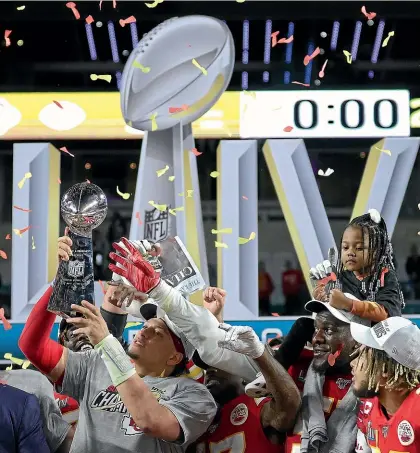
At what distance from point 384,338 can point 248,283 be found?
1.24 metres

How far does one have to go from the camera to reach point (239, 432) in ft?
9.38

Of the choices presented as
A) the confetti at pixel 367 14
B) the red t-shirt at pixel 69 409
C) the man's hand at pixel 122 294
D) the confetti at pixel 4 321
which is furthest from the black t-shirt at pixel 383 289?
the confetti at pixel 4 321

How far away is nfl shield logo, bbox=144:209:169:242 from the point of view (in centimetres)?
355

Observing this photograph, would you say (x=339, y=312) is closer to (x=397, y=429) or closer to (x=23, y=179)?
(x=397, y=429)

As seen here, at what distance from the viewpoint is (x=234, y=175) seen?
3613mm

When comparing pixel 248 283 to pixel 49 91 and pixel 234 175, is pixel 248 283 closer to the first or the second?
pixel 234 175

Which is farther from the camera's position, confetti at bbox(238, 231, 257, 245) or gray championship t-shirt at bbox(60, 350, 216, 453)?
confetti at bbox(238, 231, 257, 245)

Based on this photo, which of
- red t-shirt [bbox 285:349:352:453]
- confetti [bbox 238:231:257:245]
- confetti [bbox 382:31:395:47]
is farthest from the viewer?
confetti [bbox 382:31:395:47]

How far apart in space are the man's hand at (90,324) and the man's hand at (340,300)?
80 centimetres

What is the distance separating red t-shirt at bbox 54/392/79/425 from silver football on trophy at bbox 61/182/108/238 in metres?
0.78

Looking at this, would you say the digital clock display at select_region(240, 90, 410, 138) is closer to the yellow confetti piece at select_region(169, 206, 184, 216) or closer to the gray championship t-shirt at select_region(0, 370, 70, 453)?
the yellow confetti piece at select_region(169, 206, 184, 216)

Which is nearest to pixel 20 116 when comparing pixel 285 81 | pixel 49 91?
pixel 49 91

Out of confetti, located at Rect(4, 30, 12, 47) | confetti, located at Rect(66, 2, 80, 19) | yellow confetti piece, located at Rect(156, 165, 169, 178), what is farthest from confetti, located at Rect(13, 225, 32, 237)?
confetti, located at Rect(66, 2, 80, 19)

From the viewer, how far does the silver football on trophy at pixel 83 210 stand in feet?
8.95
